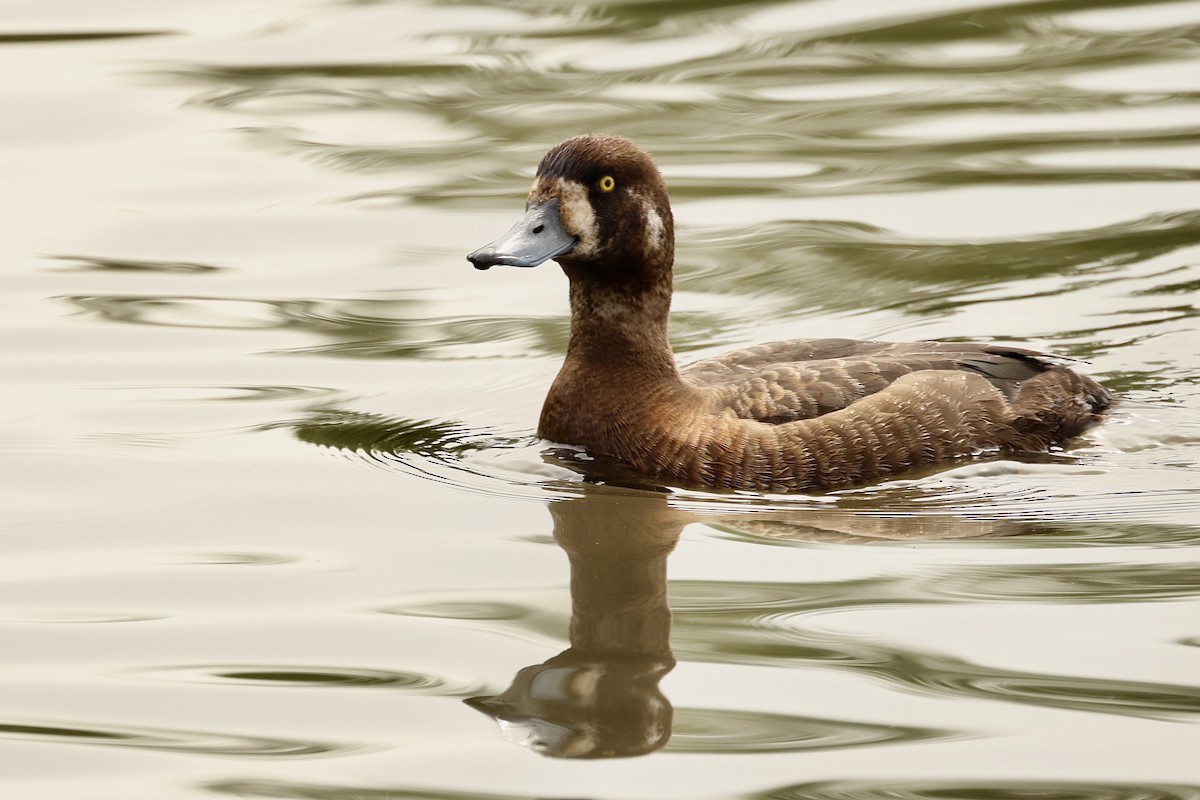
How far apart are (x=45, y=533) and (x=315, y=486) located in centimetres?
108

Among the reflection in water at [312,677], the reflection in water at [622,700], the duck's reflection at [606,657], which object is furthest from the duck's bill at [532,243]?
A: the reflection in water at [312,677]

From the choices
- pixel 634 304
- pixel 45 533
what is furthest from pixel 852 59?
pixel 45 533

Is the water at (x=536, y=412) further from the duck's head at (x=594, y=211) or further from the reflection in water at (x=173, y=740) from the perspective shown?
the duck's head at (x=594, y=211)

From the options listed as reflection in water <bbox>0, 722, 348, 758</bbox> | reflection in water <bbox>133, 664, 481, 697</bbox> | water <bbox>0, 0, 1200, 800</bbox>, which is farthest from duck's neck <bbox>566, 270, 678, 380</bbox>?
reflection in water <bbox>0, 722, 348, 758</bbox>

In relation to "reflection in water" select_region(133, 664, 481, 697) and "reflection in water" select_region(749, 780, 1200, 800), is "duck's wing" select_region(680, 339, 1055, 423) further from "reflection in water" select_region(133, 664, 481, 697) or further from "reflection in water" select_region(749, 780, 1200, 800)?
"reflection in water" select_region(749, 780, 1200, 800)

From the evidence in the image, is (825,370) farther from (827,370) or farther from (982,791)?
(982,791)

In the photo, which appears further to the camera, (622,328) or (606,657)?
(622,328)

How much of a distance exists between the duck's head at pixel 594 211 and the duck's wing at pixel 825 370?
0.70 meters

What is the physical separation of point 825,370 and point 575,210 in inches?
51.6

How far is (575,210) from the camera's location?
7883 millimetres

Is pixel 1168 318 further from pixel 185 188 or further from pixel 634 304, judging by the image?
pixel 185 188

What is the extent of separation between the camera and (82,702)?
541 centimetres

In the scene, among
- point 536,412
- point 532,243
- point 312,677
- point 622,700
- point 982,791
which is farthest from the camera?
point 536,412

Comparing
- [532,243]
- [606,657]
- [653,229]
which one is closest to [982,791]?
[606,657]
